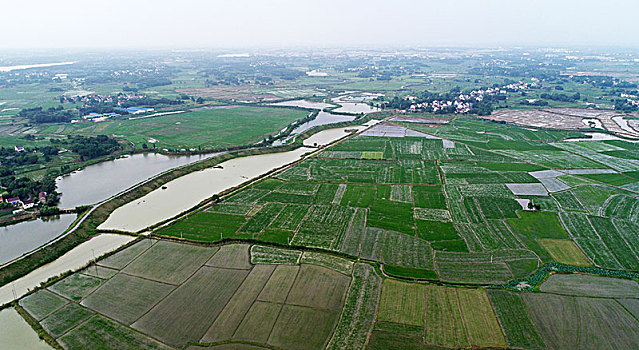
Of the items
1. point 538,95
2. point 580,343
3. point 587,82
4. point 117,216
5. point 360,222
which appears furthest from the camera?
point 587,82

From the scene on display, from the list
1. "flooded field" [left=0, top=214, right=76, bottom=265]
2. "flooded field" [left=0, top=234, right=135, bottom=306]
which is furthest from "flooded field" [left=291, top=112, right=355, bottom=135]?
"flooded field" [left=0, top=234, right=135, bottom=306]

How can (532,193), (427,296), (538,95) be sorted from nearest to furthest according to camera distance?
(427,296)
(532,193)
(538,95)

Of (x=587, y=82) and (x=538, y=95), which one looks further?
(x=587, y=82)

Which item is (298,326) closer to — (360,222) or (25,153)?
(360,222)

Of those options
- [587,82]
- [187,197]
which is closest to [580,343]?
[187,197]

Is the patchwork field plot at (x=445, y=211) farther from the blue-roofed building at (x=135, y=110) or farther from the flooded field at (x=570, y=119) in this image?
the blue-roofed building at (x=135, y=110)

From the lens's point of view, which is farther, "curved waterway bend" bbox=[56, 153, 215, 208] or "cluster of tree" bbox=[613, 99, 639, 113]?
"cluster of tree" bbox=[613, 99, 639, 113]

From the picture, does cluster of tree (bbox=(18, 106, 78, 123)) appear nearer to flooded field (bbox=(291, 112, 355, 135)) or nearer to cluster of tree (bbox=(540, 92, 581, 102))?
flooded field (bbox=(291, 112, 355, 135))
